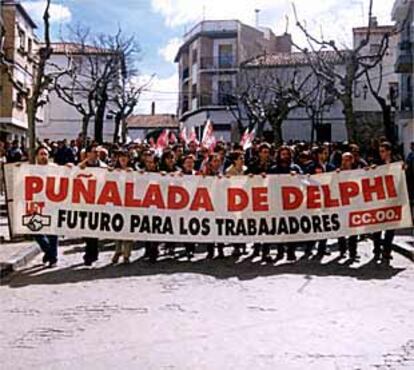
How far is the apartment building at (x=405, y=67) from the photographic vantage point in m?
44.5

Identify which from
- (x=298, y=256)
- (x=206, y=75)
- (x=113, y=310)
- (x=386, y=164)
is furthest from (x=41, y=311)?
(x=206, y=75)

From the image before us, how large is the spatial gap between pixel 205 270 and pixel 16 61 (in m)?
36.6

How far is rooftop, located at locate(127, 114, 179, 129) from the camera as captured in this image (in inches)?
3713

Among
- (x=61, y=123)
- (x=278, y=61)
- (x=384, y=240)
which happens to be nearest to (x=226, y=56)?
(x=278, y=61)

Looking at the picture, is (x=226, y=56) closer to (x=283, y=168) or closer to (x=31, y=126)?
(x=31, y=126)

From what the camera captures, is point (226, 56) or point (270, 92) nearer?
point (270, 92)

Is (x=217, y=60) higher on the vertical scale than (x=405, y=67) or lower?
higher

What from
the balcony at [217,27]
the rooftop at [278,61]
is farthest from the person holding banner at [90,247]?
the balcony at [217,27]

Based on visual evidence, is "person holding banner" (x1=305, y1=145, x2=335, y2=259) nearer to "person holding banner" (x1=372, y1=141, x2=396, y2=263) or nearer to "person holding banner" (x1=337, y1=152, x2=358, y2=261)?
"person holding banner" (x1=337, y1=152, x2=358, y2=261)

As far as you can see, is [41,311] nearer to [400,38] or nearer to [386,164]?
[386,164]

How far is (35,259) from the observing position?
41.4ft

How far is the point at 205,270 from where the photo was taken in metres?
11.5

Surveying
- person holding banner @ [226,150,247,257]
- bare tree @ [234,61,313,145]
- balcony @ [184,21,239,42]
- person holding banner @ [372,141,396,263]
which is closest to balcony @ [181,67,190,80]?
balcony @ [184,21,239,42]

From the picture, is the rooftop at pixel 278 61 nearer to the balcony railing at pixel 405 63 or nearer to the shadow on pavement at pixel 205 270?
the balcony railing at pixel 405 63
